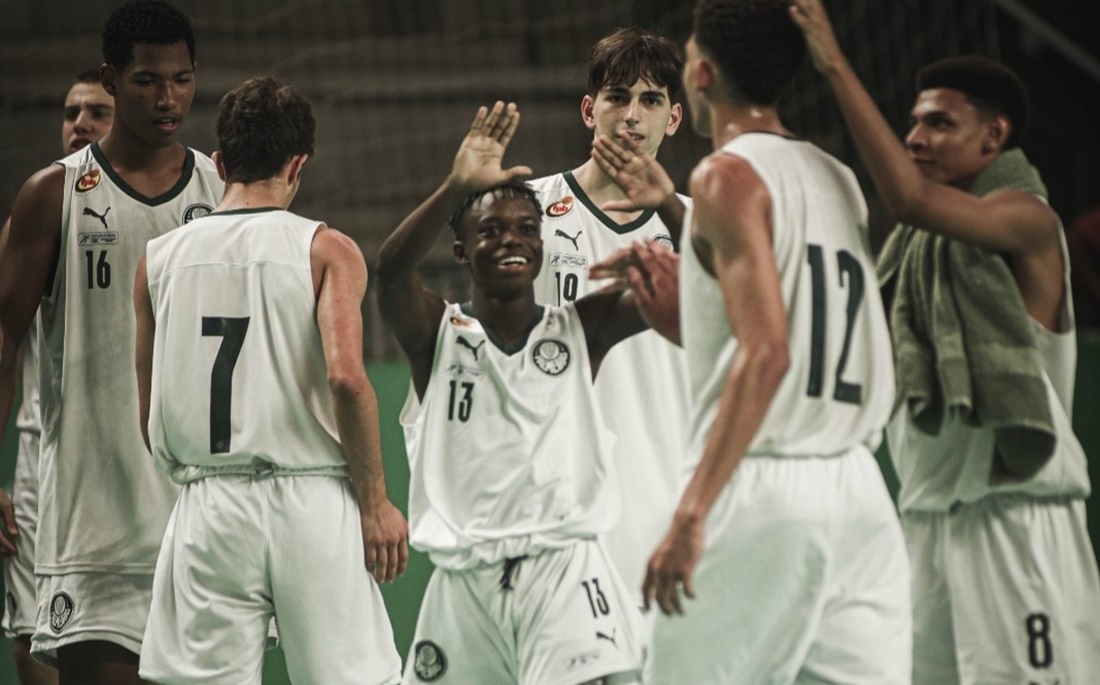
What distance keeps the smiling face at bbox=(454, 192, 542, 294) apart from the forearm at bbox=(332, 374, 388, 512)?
496mm

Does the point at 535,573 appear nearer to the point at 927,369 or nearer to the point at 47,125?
the point at 927,369

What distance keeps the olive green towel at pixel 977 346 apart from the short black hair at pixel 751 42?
88cm

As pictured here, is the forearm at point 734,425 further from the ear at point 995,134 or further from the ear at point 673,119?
the ear at point 673,119

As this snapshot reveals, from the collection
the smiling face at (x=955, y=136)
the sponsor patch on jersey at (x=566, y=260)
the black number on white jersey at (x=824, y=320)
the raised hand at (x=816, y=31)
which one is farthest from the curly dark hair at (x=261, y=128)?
the smiling face at (x=955, y=136)

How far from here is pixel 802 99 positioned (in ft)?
36.2

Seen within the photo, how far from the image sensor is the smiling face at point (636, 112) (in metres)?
5.66

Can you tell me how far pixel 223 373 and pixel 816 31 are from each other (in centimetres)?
203

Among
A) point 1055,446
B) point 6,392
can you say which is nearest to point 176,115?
point 6,392

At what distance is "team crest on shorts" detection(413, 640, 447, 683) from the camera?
4.54 meters

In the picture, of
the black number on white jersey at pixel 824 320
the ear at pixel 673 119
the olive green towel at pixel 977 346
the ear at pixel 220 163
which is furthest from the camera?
the ear at pixel 673 119

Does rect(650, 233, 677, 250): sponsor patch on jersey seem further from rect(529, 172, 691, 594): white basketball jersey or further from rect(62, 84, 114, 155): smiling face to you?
rect(62, 84, 114, 155): smiling face

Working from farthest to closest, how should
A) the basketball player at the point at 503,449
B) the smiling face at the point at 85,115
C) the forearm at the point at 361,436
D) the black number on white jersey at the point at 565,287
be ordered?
the smiling face at the point at 85,115 < the black number on white jersey at the point at 565,287 < the forearm at the point at 361,436 < the basketball player at the point at 503,449

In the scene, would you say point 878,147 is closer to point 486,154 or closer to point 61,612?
point 486,154

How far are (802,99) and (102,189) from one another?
6552mm
